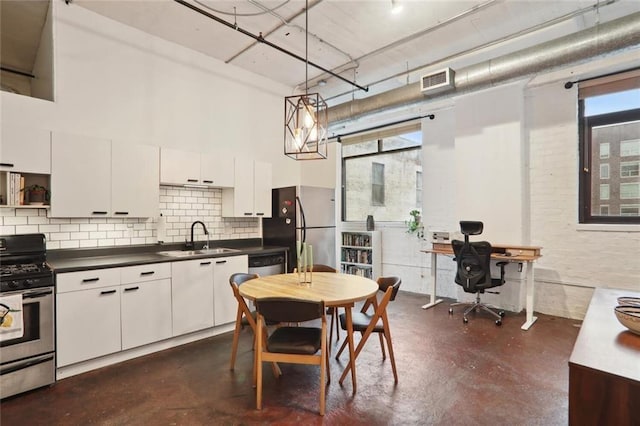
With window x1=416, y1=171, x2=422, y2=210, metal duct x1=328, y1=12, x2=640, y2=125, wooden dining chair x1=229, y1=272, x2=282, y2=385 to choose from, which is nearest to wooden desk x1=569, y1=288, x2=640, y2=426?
wooden dining chair x1=229, y1=272, x2=282, y2=385

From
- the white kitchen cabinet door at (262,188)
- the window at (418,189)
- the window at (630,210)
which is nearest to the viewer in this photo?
the window at (630,210)

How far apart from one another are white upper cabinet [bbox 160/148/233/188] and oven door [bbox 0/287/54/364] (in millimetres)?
1606

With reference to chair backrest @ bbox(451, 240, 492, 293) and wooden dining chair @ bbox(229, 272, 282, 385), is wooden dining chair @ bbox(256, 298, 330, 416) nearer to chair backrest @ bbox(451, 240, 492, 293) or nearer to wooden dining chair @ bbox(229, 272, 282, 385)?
wooden dining chair @ bbox(229, 272, 282, 385)

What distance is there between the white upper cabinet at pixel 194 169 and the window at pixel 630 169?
505cm

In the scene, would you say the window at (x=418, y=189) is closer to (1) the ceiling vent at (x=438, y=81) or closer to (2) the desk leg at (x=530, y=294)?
(1) the ceiling vent at (x=438, y=81)

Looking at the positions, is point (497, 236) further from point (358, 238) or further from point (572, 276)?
point (358, 238)

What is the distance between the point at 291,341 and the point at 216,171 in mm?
2574

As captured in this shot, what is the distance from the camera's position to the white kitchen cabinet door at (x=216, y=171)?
405 cm

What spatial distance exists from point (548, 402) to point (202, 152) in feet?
14.4

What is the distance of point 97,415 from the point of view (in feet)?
7.42

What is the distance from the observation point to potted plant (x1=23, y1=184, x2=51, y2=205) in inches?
117

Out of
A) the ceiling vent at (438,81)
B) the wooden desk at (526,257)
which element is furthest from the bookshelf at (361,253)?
the ceiling vent at (438,81)

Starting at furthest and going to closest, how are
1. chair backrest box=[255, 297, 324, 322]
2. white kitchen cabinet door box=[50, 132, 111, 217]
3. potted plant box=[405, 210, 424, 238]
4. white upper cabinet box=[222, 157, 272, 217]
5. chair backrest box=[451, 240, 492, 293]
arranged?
potted plant box=[405, 210, 424, 238] → white upper cabinet box=[222, 157, 272, 217] → chair backrest box=[451, 240, 492, 293] → white kitchen cabinet door box=[50, 132, 111, 217] → chair backrest box=[255, 297, 324, 322]

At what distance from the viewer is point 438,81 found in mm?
4090
